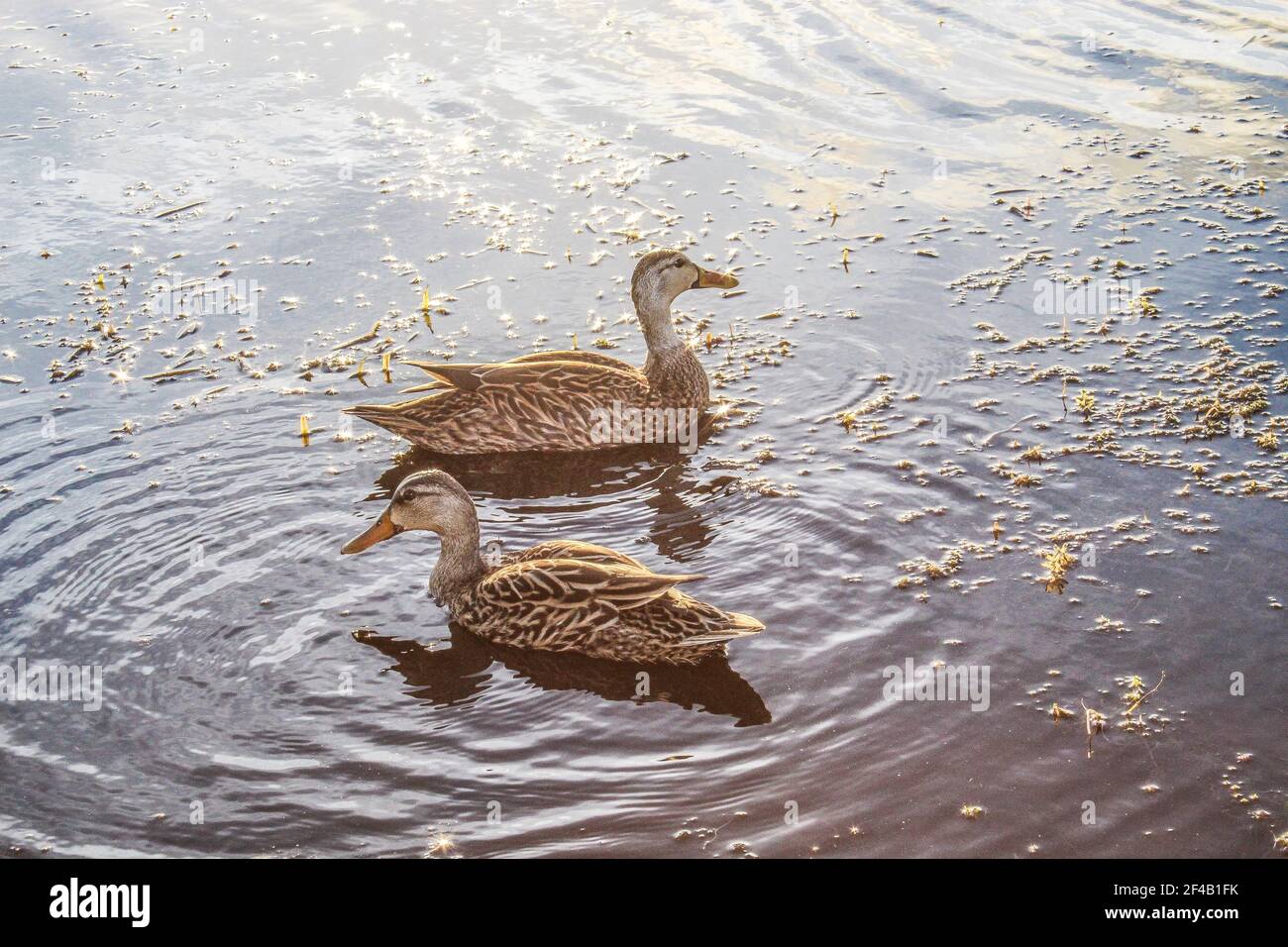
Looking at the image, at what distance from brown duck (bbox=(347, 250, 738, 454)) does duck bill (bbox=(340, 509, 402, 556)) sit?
176 cm

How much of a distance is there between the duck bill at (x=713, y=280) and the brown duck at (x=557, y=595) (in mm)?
3573

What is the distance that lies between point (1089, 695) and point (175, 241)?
9876mm

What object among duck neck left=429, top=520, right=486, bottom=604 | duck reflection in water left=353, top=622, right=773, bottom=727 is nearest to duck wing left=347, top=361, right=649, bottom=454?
duck neck left=429, top=520, right=486, bottom=604

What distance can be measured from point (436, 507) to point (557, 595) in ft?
3.53

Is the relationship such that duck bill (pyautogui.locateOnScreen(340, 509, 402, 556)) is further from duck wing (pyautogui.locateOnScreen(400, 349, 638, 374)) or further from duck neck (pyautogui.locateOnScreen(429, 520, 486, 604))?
duck wing (pyautogui.locateOnScreen(400, 349, 638, 374))

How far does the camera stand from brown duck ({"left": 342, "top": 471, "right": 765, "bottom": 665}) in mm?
7527

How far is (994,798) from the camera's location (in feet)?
21.0

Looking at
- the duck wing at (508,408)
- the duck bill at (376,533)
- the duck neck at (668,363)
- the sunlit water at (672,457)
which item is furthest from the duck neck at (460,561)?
the duck neck at (668,363)

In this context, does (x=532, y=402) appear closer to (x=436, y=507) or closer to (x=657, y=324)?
(x=657, y=324)

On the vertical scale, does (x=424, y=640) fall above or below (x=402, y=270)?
below

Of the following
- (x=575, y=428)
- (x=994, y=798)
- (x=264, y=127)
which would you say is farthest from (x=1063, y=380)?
(x=264, y=127)

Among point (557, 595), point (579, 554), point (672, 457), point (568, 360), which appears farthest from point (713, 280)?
point (557, 595)

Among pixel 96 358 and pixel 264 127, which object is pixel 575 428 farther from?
pixel 264 127

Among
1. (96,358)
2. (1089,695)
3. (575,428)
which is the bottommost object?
(1089,695)
